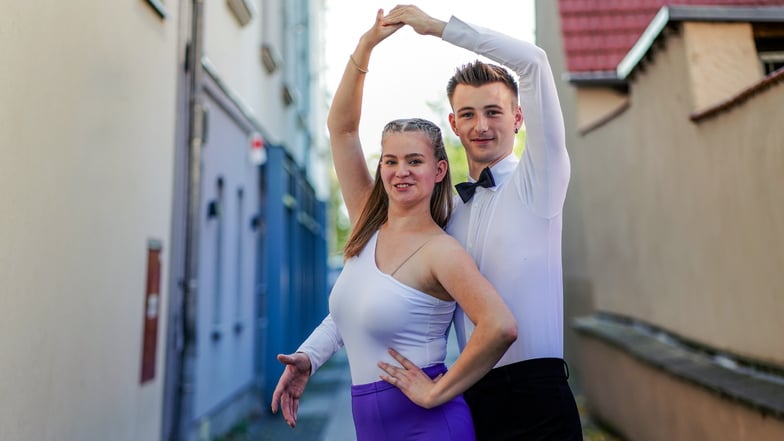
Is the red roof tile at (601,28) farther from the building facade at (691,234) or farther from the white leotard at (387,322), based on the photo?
the white leotard at (387,322)

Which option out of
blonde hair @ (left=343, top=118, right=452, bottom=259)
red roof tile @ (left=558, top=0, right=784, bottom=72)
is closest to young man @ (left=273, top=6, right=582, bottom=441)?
blonde hair @ (left=343, top=118, right=452, bottom=259)

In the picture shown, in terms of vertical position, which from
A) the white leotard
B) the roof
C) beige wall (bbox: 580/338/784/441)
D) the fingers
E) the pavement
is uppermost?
the roof

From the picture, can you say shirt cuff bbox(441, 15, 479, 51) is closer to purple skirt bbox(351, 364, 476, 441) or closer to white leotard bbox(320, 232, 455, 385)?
white leotard bbox(320, 232, 455, 385)

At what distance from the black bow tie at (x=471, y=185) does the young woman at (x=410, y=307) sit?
0.08 m

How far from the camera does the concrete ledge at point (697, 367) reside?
444 centimetres

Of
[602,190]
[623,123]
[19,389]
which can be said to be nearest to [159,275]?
[19,389]

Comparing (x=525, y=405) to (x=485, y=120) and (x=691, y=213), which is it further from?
(x=691, y=213)

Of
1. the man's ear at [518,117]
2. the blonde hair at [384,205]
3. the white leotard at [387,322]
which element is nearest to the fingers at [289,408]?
the white leotard at [387,322]

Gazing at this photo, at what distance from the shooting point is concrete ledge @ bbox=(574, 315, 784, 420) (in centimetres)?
444

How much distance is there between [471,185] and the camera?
2.59m

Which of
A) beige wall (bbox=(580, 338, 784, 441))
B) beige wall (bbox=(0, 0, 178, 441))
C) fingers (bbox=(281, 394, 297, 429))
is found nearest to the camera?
fingers (bbox=(281, 394, 297, 429))

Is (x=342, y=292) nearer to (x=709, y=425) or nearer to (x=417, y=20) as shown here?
(x=417, y=20)

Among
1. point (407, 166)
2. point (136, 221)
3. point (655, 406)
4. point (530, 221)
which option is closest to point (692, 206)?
point (655, 406)

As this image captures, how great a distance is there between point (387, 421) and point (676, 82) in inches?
195
